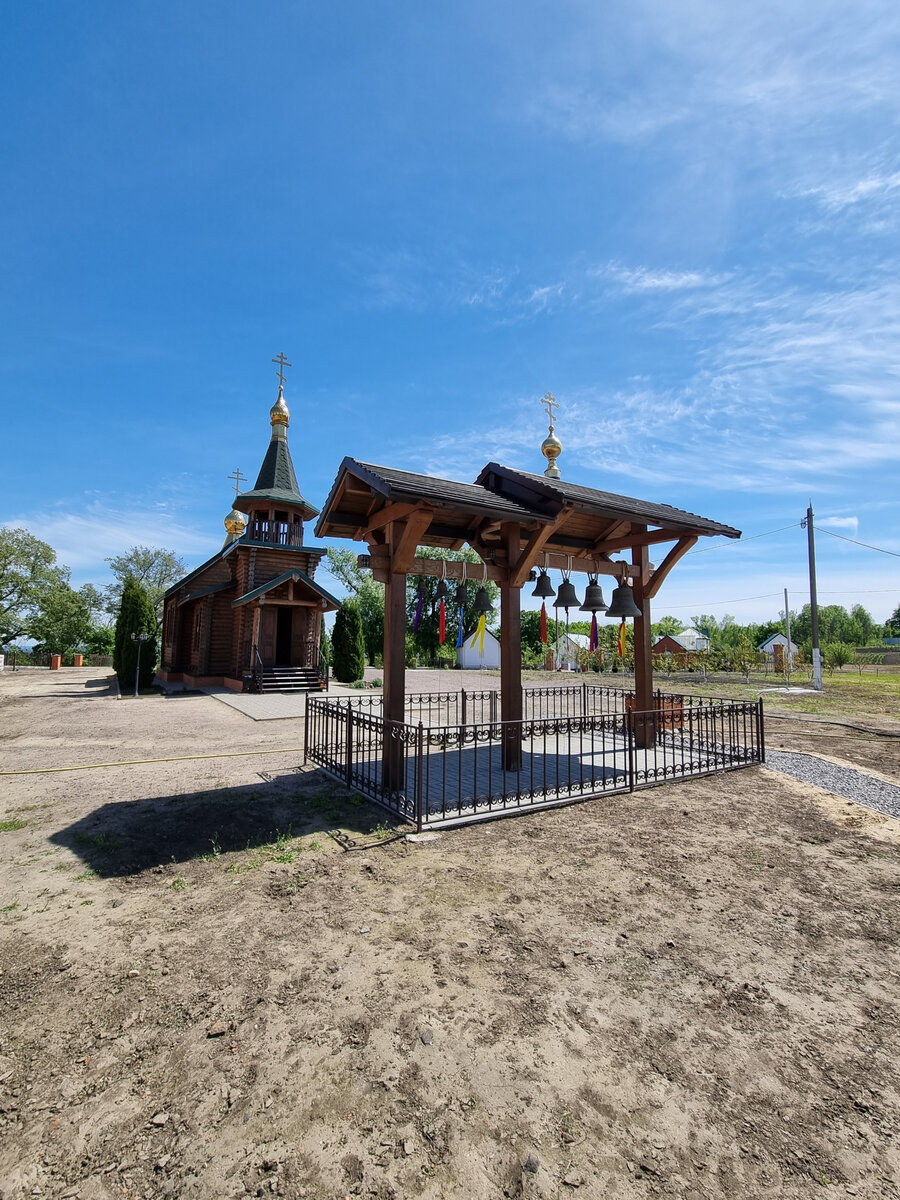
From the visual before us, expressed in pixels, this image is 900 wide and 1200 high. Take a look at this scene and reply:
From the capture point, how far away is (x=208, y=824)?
6.14m

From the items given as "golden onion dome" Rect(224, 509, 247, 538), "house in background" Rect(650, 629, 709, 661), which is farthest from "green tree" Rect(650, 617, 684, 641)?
"golden onion dome" Rect(224, 509, 247, 538)

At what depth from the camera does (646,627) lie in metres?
10.1

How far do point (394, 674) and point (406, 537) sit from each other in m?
1.86

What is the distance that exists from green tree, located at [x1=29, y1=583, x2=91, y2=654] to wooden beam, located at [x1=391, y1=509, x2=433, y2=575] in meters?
51.3

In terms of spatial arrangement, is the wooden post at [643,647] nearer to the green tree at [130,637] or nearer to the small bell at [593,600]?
the small bell at [593,600]

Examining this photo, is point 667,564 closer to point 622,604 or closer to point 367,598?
point 622,604

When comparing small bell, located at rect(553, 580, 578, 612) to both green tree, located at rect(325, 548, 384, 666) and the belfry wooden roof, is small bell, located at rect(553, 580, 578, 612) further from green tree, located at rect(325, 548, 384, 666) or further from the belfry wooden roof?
green tree, located at rect(325, 548, 384, 666)

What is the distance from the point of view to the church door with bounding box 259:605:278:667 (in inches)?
930

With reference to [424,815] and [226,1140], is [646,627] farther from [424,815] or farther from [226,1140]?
[226,1140]

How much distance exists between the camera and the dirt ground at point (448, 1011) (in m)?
2.17

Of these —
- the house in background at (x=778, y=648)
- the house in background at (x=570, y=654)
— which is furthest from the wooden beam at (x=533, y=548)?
the house in background at (x=778, y=648)

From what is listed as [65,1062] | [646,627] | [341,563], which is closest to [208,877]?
[65,1062]

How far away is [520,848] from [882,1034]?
3.07m

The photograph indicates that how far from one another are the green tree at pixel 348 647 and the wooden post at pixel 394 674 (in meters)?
21.1
